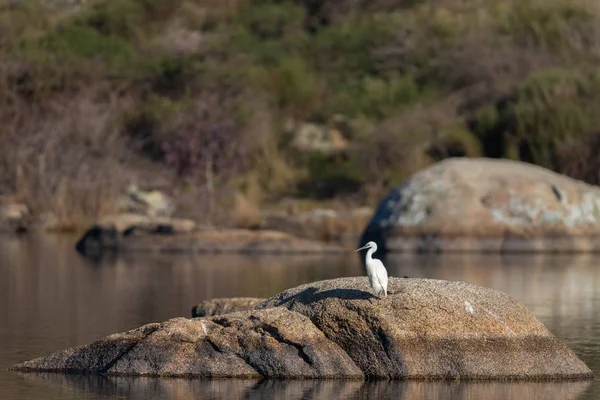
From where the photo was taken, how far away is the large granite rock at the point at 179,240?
40312mm

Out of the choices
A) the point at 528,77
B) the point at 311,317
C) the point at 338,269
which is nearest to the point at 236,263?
the point at 338,269

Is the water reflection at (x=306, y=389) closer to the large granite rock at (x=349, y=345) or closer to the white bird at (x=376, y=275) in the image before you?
the large granite rock at (x=349, y=345)

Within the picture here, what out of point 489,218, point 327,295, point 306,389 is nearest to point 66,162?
point 489,218

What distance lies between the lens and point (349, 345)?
57.0ft

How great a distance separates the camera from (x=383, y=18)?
76.9 metres

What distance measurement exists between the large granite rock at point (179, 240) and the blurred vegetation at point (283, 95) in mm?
7405

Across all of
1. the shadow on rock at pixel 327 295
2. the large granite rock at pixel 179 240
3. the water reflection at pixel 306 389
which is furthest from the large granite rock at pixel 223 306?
the large granite rock at pixel 179 240

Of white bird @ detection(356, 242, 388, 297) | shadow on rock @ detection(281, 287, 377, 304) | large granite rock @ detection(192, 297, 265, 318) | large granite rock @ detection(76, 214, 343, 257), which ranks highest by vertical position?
white bird @ detection(356, 242, 388, 297)

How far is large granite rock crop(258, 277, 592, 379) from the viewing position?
17234mm

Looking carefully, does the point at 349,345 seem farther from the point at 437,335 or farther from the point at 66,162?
the point at 66,162

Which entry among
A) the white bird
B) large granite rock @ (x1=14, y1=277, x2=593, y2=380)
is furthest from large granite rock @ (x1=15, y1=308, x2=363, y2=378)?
the white bird

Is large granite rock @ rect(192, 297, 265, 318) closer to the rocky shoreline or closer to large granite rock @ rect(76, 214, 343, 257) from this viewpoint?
large granite rock @ rect(76, 214, 343, 257)

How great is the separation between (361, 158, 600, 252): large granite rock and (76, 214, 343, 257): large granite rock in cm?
199

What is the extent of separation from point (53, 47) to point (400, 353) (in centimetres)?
4801
